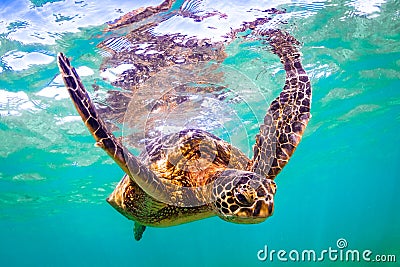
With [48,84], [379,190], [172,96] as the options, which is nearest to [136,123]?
[172,96]

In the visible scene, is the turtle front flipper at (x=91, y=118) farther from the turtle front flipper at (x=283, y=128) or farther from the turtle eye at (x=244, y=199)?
the turtle front flipper at (x=283, y=128)

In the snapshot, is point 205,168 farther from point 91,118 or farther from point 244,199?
point 91,118

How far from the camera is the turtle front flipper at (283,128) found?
4527mm

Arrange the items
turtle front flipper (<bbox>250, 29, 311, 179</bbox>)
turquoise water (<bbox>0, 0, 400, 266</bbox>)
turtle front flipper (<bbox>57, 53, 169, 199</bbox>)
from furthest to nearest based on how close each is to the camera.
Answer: turquoise water (<bbox>0, 0, 400, 266</bbox>) < turtle front flipper (<bbox>250, 29, 311, 179</bbox>) < turtle front flipper (<bbox>57, 53, 169, 199</bbox>)

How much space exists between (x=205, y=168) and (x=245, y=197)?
1410 millimetres

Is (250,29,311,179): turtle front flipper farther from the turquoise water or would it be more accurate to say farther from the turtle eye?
the turquoise water

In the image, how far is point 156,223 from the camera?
5.66 meters

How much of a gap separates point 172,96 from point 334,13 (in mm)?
6406

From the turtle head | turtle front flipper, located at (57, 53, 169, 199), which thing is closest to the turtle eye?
the turtle head

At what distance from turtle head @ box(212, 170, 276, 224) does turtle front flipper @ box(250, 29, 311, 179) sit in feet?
3.75

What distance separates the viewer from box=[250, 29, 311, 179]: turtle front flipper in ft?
14.9

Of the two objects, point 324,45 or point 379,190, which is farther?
point 379,190

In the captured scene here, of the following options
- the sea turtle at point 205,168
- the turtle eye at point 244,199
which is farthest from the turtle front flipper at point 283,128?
the turtle eye at point 244,199

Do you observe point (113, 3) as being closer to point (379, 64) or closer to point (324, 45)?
point (324, 45)
